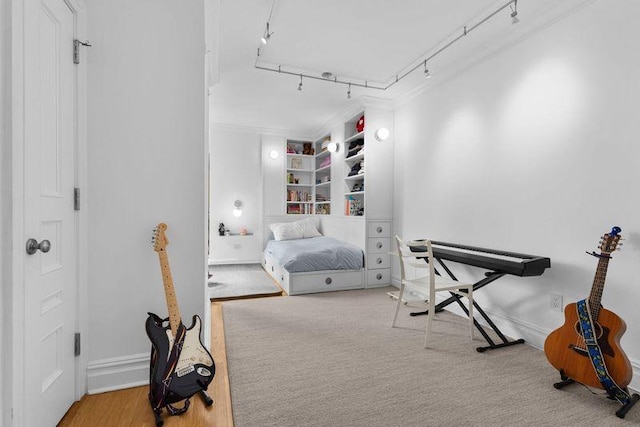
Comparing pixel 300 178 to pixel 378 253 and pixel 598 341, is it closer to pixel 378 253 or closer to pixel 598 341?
pixel 378 253

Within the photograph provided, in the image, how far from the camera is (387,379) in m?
1.92

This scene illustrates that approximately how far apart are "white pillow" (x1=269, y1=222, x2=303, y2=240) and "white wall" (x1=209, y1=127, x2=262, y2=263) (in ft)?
1.99

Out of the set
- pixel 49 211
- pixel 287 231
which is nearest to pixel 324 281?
pixel 287 231

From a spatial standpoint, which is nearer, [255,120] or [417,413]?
[417,413]

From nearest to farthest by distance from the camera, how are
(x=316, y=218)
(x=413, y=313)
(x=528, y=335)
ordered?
1. (x=528, y=335)
2. (x=413, y=313)
3. (x=316, y=218)

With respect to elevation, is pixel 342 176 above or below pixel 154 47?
below

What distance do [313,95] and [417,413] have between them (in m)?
3.58

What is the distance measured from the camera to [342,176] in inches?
191

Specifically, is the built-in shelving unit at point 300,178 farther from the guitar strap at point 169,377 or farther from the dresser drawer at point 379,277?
the guitar strap at point 169,377

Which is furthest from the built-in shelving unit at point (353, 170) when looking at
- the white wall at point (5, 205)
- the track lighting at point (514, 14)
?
the white wall at point (5, 205)

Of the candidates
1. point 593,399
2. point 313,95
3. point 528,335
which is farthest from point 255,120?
point 593,399

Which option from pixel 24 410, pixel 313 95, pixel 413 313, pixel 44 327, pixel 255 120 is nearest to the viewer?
pixel 24 410

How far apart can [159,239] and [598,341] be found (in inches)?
96.1

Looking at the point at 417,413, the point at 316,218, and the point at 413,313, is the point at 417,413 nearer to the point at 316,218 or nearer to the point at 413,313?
the point at 413,313
